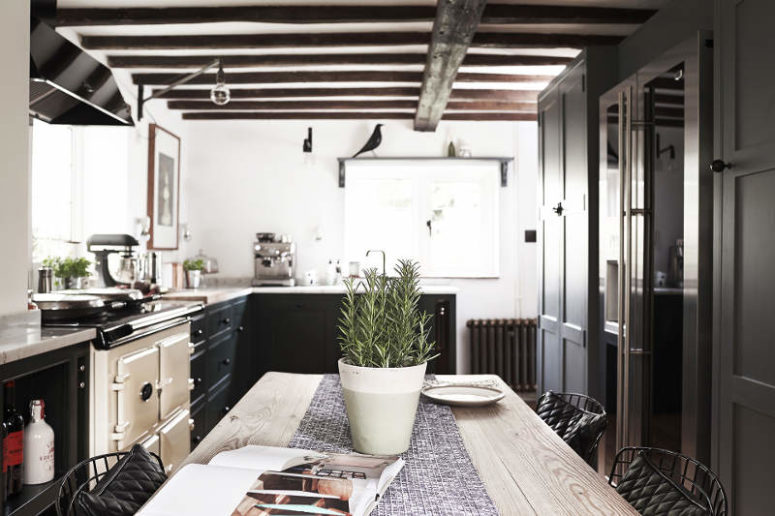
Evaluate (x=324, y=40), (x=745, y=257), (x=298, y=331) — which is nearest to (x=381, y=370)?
(x=745, y=257)

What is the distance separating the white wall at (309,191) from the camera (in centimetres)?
584

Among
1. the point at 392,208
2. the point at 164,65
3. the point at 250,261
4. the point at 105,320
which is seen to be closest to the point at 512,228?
the point at 392,208

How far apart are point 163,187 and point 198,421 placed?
2.19 m

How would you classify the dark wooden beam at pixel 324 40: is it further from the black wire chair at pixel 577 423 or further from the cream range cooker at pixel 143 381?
the black wire chair at pixel 577 423

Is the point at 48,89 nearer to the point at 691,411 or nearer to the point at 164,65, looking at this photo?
the point at 164,65

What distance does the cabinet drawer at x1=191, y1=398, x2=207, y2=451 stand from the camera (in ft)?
11.6

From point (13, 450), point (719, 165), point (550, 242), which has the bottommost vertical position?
point (13, 450)

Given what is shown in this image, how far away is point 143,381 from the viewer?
2.53m

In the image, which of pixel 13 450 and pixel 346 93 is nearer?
pixel 13 450

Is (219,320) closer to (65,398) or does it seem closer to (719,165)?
(65,398)

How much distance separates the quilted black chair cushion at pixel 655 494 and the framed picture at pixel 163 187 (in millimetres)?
4205

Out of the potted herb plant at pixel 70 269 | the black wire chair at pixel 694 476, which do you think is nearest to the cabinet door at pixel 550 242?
the black wire chair at pixel 694 476

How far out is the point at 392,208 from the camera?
6020 mm

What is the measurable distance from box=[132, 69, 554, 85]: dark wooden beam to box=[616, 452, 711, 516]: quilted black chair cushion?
376cm
